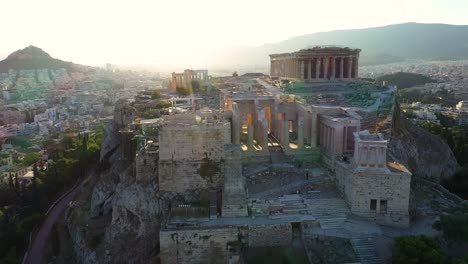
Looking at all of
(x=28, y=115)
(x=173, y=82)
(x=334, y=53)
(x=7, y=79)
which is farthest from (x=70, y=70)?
(x=334, y=53)

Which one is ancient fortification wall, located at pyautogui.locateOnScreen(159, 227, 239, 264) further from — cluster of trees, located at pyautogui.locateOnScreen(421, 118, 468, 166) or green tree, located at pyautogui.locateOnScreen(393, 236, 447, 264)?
cluster of trees, located at pyautogui.locateOnScreen(421, 118, 468, 166)

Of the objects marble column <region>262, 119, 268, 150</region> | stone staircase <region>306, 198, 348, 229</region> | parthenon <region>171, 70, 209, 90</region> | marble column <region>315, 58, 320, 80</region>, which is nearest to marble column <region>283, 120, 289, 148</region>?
marble column <region>262, 119, 268, 150</region>

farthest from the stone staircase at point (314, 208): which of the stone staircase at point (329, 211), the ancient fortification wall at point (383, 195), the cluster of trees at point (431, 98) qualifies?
the cluster of trees at point (431, 98)

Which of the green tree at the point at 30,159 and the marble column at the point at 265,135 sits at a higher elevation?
the marble column at the point at 265,135

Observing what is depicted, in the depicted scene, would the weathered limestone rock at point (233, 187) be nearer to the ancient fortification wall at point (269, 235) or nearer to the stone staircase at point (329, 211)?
the ancient fortification wall at point (269, 235)

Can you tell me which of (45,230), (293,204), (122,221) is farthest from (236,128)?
(45,230)

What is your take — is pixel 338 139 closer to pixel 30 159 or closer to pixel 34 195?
pixel 34 195
